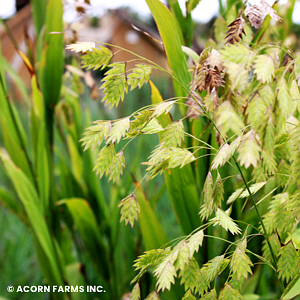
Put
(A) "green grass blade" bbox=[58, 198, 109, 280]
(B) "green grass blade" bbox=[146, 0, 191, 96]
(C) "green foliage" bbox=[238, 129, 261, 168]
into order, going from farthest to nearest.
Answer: (A) "green grass blade" bbox=[58, 198, 109, 280] < (B) "green grass blade" bbox=[146, 0, 191, 96] < (C) "green foliage" bbox=[238, 129, 261, 168]

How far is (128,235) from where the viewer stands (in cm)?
81

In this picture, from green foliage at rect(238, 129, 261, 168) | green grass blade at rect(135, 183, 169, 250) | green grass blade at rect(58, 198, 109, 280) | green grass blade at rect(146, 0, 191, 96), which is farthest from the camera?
green grass blade at rect(58, 198, 109, 280)

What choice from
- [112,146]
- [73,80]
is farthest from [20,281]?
[112,146]

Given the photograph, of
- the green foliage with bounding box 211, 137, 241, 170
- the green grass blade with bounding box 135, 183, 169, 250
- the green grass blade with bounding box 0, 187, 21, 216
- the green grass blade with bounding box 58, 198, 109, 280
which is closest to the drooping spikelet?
the green foliage with bounding box 211, 137, 241, 170

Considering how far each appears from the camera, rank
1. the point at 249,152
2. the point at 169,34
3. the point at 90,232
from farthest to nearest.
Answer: the point at 90,232 < the point at 169,34 < the point at 249,152

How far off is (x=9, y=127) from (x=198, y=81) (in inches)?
19.3

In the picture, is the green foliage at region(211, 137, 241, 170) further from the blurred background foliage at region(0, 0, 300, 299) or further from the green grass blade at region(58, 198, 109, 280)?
the green grass blade at region(58, 198, 109, 280)

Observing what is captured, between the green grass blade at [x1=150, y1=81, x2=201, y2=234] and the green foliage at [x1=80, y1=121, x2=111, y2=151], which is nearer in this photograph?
the green foliage at [x1=80, y1=121, x2=111, y2=151]

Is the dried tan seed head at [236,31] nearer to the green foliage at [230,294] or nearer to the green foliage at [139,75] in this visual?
the green foliage at [139,75]

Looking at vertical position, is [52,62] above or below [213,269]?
above

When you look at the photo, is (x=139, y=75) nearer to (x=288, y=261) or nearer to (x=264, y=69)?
(x=264, y=69)

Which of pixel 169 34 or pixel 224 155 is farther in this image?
pixel 169 34

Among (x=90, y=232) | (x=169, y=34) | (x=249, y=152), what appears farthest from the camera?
(x=90, y=232)

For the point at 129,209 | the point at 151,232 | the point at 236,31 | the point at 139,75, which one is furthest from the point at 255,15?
the point at 151,232
